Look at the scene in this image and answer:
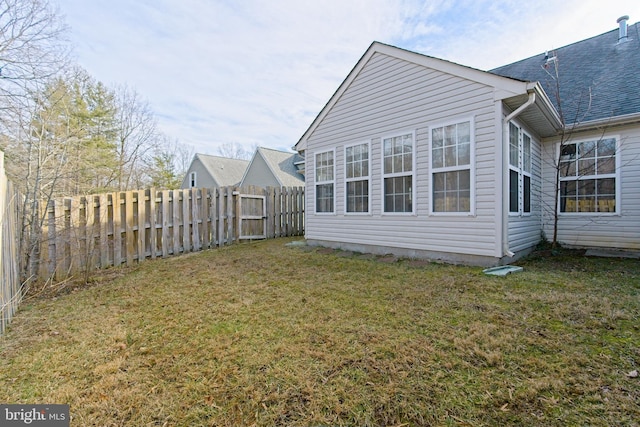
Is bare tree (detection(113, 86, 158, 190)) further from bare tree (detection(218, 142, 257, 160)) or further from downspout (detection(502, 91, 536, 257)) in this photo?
downspout (detection(502, 91, 536, 257))

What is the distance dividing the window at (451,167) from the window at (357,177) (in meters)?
1.71

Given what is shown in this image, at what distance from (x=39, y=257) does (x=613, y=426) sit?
733 centimetres

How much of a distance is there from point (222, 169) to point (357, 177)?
62.1ft

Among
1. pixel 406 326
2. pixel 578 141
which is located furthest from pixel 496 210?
pixel 578 141

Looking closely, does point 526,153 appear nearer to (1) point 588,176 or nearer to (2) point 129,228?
(1) point 588,176

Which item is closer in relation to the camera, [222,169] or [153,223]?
[153,223]

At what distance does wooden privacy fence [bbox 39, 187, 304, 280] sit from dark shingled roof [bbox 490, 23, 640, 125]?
8.40m

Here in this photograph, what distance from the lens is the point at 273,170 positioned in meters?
18.0

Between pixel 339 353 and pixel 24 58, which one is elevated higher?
pixel 24 58

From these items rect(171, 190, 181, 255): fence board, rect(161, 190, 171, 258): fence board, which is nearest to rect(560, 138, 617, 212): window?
rect(171, 190, 181, 255): fence board

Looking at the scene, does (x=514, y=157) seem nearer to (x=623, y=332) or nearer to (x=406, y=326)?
(x=623, y=332)

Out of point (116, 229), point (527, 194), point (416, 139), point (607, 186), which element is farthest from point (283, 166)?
point (607, 186)

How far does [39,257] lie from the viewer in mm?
4973

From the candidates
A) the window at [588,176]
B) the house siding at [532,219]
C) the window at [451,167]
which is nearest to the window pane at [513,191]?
the house siding at [532,219]
